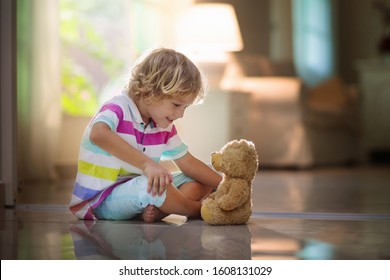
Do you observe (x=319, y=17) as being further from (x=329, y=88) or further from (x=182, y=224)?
(x=182, y=224)

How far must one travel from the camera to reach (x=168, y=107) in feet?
6.09

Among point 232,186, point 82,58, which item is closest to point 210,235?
point 232,186

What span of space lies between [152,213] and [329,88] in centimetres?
549

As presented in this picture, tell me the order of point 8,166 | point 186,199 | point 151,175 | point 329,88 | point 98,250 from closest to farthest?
point 98,250 < point 151,175 < point 186,199 < point 8,166 < point 329,88

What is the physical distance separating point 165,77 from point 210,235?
16.7 inches

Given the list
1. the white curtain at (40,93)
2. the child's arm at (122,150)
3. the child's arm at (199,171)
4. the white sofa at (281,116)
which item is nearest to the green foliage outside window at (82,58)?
the white curtain at (40,93)

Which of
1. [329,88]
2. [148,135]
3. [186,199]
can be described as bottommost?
[329,88]

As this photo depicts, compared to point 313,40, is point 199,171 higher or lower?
higher

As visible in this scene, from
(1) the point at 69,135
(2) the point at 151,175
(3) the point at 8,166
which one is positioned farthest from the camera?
(1) the point at 69,135

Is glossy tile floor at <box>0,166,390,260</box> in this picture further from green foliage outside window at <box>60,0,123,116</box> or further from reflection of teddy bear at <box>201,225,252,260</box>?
green foliage outside window at <box>60,0,123,116</box>

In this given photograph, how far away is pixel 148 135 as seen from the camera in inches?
76.0

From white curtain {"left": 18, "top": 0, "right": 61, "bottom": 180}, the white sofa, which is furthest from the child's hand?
the white sofa

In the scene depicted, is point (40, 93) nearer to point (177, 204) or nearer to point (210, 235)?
point (177, 204)
